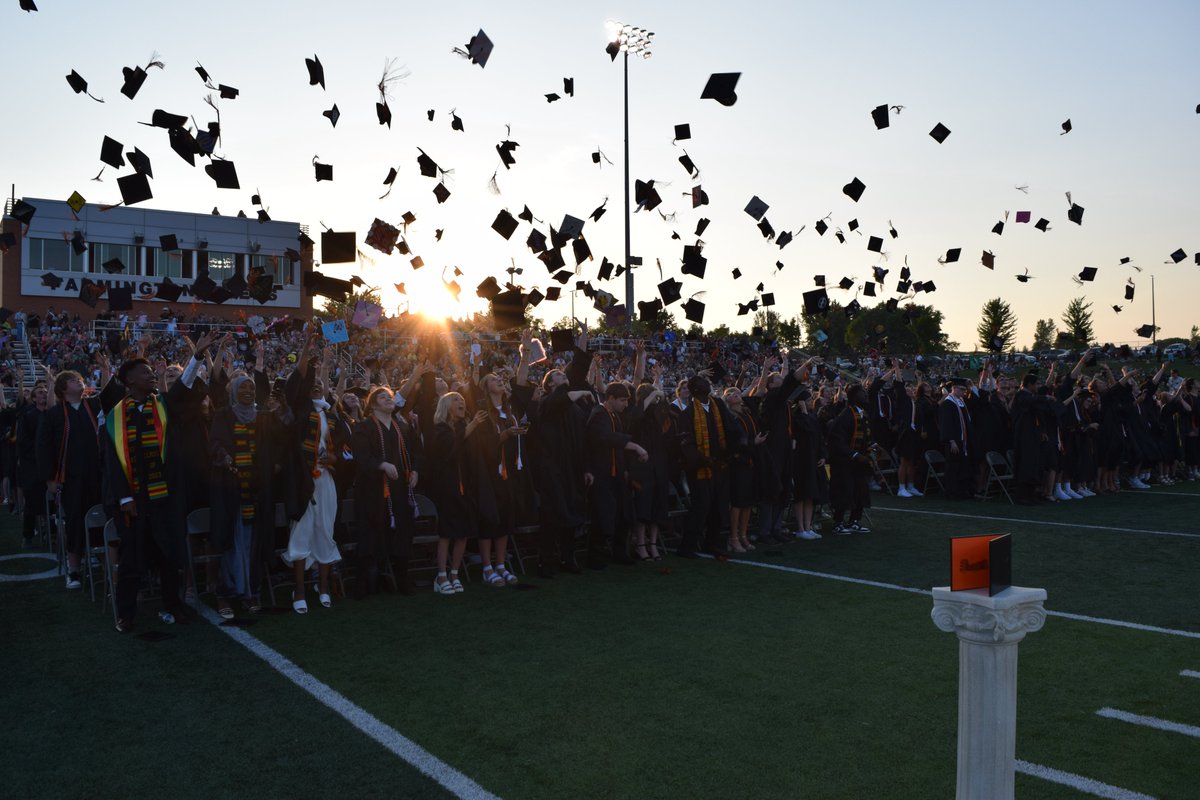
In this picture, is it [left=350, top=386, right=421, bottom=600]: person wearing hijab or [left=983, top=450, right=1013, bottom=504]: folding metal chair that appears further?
[left=983, top=450, right=1013, bottom=504]: folding metal chair

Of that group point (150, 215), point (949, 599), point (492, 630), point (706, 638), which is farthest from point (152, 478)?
point (150, 215)

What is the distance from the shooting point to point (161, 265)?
56.5 meters

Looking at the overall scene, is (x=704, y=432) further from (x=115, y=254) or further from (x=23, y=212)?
(x=115, y=254)

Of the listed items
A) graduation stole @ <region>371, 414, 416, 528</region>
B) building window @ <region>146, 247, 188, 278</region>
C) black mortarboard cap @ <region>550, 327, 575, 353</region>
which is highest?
building window @ <region>146, 247, 188, 278</region>

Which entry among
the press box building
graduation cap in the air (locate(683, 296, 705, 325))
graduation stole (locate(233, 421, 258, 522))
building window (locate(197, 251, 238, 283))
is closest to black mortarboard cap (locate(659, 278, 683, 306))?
graduation cap in the air (locate(683, 296, 705, 325))

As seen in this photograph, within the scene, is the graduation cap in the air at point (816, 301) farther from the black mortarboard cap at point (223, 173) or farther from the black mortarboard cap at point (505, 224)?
the black mortarboard cap at point (223, 173)

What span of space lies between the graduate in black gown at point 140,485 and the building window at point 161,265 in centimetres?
5278

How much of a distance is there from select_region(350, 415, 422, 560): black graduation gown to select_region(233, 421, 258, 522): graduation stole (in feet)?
2.88

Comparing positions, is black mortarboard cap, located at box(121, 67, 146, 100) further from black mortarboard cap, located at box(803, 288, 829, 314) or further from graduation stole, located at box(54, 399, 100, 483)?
black mortarboard cap, located at box(803, 288, 829, 314)

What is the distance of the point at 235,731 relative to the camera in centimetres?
495

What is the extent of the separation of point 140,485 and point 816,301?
9.97 m

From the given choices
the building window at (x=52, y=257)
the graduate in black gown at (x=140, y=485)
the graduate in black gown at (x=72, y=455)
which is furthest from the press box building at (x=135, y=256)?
the graduate in black gown at (x=140, y=485)

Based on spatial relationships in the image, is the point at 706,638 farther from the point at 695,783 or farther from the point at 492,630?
the point at 695,783

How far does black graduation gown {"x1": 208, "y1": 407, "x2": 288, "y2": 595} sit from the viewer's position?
7586 millimetres
